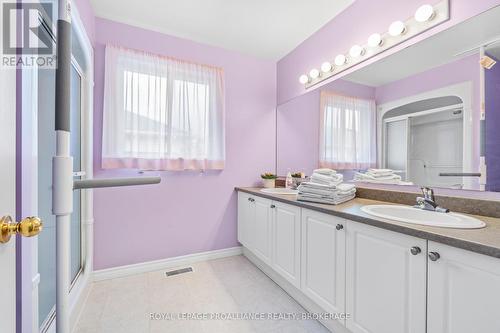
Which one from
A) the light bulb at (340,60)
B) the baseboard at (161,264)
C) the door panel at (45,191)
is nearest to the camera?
the door panel at (45,191)

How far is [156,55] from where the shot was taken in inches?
88.0

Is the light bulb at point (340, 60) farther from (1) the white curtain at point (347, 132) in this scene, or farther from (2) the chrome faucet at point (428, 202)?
(2) the chrome faucet at point (428, 202)

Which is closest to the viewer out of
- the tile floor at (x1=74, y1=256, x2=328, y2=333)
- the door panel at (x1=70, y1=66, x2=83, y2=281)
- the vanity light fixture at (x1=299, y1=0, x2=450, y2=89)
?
the vanity light fixture at (x1=299, y1=0, x2=450, y2=89)

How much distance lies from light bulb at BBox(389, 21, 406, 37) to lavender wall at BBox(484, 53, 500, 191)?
1.85 ft

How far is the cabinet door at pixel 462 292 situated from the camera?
0.74 m

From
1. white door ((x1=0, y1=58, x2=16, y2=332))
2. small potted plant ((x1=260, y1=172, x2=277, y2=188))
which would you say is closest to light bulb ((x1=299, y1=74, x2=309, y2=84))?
small potted plant ((x1=260, y1=172, x2=277, y2=188))

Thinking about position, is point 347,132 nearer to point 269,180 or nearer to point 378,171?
point 378,171

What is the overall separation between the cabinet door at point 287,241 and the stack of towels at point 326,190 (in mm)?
137

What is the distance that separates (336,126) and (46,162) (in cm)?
214

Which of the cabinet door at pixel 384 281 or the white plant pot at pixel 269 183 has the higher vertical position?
the white plant pot at pixel 269 183

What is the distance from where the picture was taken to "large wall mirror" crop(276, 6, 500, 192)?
125cm

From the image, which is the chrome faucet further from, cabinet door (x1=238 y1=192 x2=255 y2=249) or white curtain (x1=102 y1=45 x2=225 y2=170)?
white curtain (x1=102 y1=45 x2=225 y2=170)

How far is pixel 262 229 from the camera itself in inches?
84.1

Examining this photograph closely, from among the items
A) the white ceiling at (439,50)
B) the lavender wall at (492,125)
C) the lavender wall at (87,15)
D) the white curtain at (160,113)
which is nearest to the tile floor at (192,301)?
the white curtain at (160,113)
